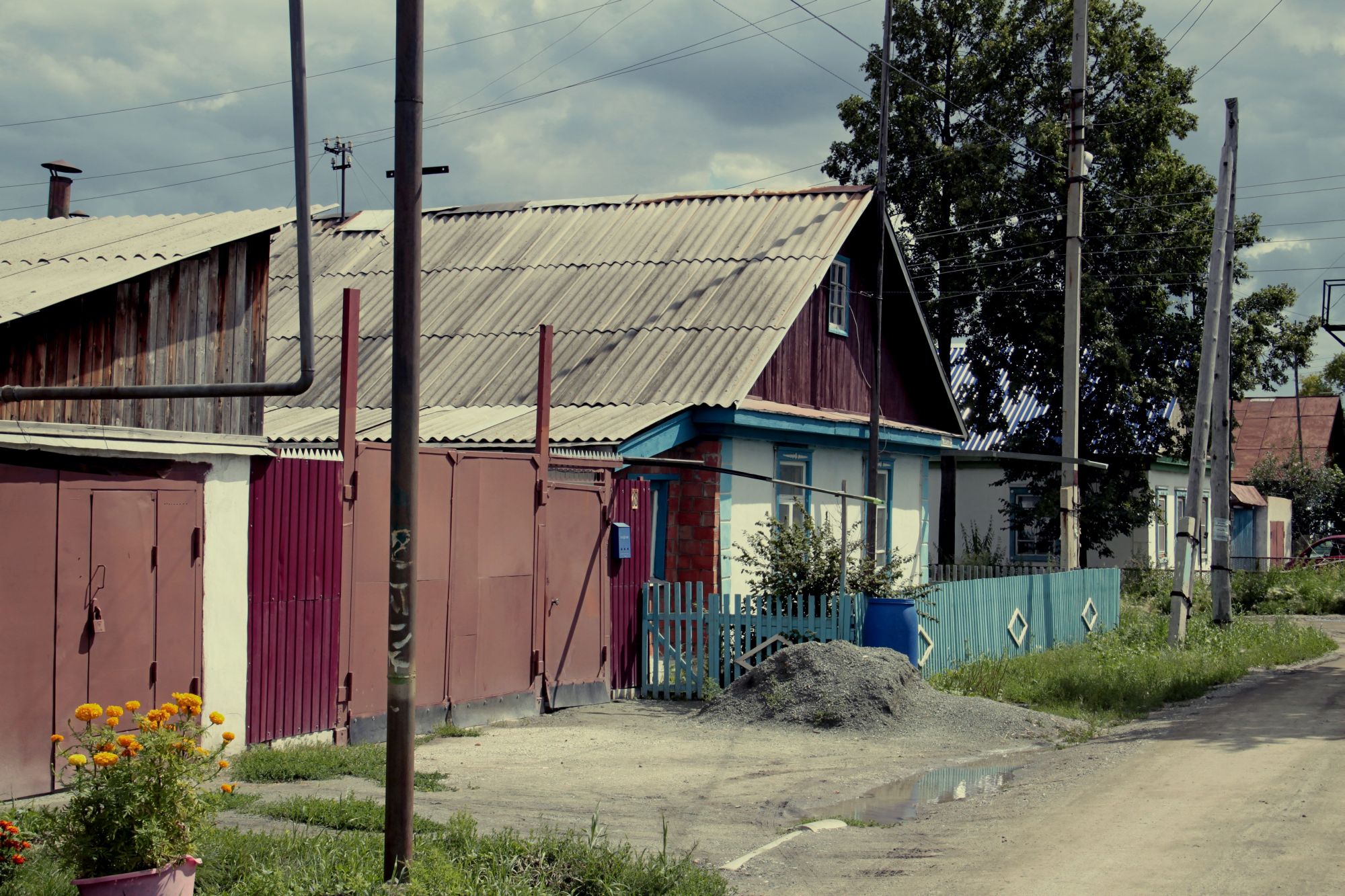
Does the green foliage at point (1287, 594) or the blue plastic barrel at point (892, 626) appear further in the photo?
the green foliage at point (1287, 594)

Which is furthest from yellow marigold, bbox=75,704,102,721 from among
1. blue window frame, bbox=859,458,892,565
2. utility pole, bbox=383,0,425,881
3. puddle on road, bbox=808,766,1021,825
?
blue window frame, bbox=859,458,892,565

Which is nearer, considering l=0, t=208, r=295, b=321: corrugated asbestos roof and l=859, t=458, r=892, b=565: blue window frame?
l=0, t=208, r=295, b=321: corrugated asbestos roof

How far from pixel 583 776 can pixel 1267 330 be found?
948 inches

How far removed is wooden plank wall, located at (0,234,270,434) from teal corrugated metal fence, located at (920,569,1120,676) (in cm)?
813

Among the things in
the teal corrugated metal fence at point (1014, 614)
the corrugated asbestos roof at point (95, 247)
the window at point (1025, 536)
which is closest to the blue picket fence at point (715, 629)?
the teal corrugated metal fence at point (1014, 614)

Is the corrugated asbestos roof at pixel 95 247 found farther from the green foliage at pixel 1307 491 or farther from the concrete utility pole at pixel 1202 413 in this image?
the green foliage at pixel 1307 491

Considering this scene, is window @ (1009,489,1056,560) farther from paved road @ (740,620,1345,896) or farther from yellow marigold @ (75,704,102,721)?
yellow marigold @ (75,704,102,721)

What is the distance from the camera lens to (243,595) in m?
10.2

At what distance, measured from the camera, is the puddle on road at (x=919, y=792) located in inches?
362

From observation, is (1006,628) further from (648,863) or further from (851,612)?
(648,863)

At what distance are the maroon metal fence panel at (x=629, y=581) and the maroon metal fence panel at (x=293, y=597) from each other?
4.20 m

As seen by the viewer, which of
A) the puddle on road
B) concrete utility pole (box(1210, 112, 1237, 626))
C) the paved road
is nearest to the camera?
the paved road

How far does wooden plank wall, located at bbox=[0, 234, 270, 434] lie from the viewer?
929 centimetres

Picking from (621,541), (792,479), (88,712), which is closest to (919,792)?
(621,541)
